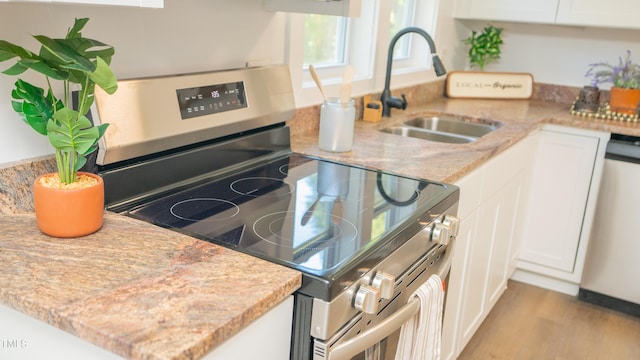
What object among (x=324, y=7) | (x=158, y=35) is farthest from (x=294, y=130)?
(x=158, y=35)

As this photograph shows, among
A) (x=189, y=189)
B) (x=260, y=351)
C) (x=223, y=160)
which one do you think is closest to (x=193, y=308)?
(x=260, y=351)

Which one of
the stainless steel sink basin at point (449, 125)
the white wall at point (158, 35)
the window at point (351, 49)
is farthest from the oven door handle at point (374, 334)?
the stainless steel sink basin at point (449, 125)

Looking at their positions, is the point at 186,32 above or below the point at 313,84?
above

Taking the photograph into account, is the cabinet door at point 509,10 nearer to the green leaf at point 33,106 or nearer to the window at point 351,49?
the window at point 351,49

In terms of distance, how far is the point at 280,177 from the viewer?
1.56 meters

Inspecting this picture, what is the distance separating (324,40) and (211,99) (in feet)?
3.47

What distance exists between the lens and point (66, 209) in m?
1.03

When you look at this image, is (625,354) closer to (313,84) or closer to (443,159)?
(443,159)

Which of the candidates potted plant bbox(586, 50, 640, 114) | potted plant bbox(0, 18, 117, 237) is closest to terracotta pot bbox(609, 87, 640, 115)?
potted plant bbox(586, 50, 640, 114)

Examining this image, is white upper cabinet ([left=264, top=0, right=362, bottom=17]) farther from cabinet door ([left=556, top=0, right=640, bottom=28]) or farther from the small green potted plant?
the small green potted plant

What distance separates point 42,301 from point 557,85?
3134 mm

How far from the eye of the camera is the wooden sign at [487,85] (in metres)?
3.20

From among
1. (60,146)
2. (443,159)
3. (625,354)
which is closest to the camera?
(60,146)

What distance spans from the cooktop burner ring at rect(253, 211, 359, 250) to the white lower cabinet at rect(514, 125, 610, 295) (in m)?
1.88
